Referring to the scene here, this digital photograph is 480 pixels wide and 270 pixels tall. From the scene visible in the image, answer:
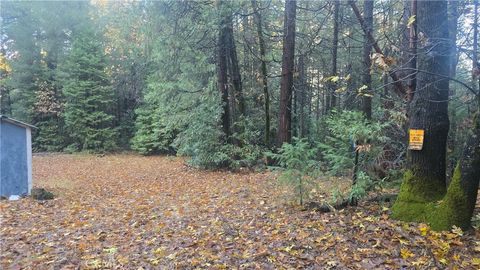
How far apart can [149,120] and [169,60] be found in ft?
36.9

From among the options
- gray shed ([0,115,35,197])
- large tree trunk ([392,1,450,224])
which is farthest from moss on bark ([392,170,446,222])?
gray shed ([0,115,35,197])

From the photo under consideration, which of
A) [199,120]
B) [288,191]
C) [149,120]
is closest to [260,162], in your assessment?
[199,120]

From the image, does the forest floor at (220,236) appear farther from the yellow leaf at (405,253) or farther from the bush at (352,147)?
the bush at (352,147)

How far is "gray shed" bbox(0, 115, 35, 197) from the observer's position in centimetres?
1065

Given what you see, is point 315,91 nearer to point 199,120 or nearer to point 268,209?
point 199,120

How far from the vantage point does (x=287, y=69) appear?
11.7 m

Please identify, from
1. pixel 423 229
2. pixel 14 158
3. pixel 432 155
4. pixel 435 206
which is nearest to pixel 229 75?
pixel 14 158

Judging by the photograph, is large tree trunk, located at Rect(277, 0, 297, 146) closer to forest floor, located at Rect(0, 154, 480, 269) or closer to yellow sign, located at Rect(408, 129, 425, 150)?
forest floor, located at Rect(0, 154, 480, 269)

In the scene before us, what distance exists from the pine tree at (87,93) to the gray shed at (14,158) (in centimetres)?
1374

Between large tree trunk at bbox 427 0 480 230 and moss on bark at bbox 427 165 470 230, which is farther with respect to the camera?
moss on bark at bbox 427 165 470 230

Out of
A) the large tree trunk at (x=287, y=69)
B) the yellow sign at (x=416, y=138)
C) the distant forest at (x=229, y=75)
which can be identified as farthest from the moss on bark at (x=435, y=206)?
→ the large tree trunk at (x=287, y=69)

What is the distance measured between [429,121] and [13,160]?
11.4 m

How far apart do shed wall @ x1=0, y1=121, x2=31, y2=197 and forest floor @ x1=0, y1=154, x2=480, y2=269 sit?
7.15 ft

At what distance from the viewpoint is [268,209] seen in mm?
6441
